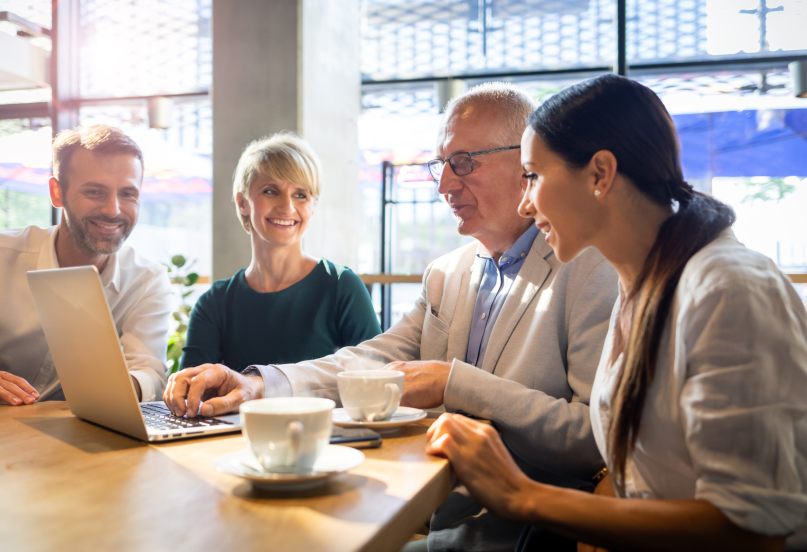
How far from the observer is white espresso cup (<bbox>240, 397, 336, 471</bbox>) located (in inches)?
24.7

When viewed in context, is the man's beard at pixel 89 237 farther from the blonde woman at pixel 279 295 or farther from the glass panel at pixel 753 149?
the glass panel at pixel 753 149

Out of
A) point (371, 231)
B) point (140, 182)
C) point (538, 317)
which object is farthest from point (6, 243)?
point (371, 231)

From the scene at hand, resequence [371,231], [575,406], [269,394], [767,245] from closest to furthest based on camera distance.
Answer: [575,406], [269,394], [767,245], [371,231]

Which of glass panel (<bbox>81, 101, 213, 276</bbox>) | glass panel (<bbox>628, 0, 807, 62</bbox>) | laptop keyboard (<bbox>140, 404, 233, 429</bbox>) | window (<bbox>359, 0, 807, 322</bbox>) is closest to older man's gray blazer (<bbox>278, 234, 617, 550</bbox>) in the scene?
laptop keyboard (<bbox>140, 404, 233, 429</bbox>)

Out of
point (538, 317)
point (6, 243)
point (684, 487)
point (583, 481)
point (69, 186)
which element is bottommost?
point (583, 481)

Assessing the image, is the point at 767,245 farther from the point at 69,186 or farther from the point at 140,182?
the point at 69,186

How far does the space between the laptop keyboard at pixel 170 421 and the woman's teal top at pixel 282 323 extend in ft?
2.75

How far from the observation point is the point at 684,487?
77cm

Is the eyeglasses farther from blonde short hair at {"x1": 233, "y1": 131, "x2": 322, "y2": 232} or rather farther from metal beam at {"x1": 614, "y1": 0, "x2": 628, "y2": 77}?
metal beam at {"x1": 614, "y1": 0, "x2": 628, "y2": 77}

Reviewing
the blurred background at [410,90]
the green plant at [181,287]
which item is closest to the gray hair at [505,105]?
the blurred background at [410,90]

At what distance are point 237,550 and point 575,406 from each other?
0.76 meters

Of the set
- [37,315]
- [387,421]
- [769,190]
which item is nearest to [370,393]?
[387,421]

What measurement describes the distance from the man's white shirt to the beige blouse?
134 cm

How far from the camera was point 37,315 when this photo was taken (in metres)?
1.67
